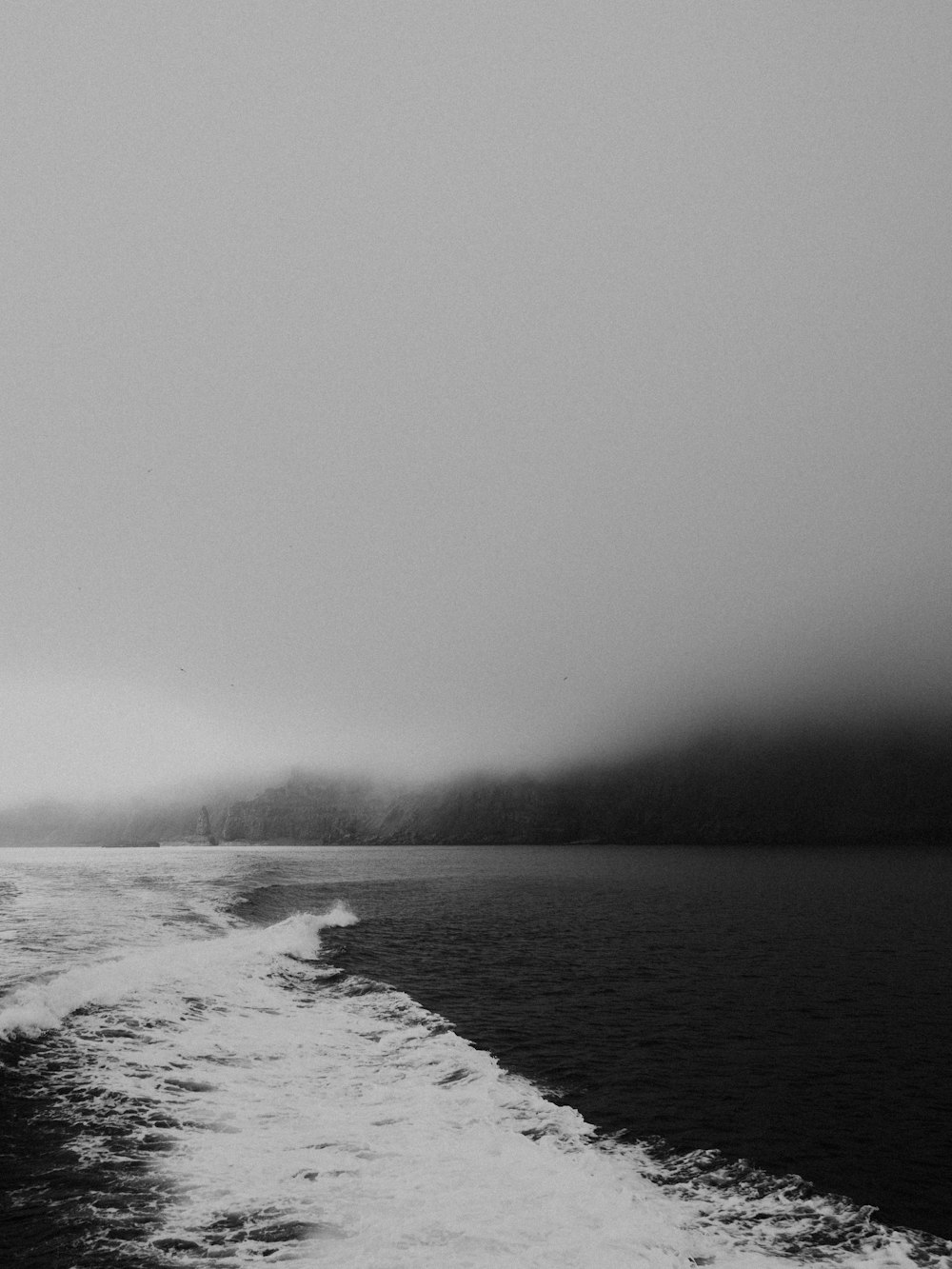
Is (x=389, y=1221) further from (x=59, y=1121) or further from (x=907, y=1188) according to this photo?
(x=907, y=1188)

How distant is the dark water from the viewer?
55.9ft

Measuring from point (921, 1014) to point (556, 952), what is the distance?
20.3 metres

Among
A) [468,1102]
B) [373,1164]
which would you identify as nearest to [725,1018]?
[468,1102]

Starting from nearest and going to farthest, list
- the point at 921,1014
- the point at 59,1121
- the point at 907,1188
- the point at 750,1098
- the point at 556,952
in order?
the point at 907,1188, the point at 59,1121, the point at 750,1098, the point at 921,1014, the point at 556,952

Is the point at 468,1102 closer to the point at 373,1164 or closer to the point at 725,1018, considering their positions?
the point at 373,1164

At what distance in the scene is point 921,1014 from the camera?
2934 cm

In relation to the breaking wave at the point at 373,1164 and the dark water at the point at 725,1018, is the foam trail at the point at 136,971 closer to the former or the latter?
the breaking wave at the point at 373,1164

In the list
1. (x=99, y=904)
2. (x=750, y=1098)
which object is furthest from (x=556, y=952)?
(x=99, y=904)

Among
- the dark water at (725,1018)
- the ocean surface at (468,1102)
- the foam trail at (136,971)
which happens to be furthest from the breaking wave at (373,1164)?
the dark water at (725,1018)

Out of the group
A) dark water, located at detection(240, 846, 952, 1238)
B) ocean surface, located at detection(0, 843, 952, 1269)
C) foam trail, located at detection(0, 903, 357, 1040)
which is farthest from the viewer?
foam trail, located at detection(0, 903, 357, 1040)

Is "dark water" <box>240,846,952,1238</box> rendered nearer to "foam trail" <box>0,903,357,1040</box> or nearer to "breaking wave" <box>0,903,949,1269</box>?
"breaking wave" <box>0,903,949,1269</box>

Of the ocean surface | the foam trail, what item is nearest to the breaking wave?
the ocean surface

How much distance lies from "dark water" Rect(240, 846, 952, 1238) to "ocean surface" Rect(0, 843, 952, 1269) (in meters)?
0.16

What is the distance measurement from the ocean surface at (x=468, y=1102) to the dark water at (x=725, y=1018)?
0.16 m
